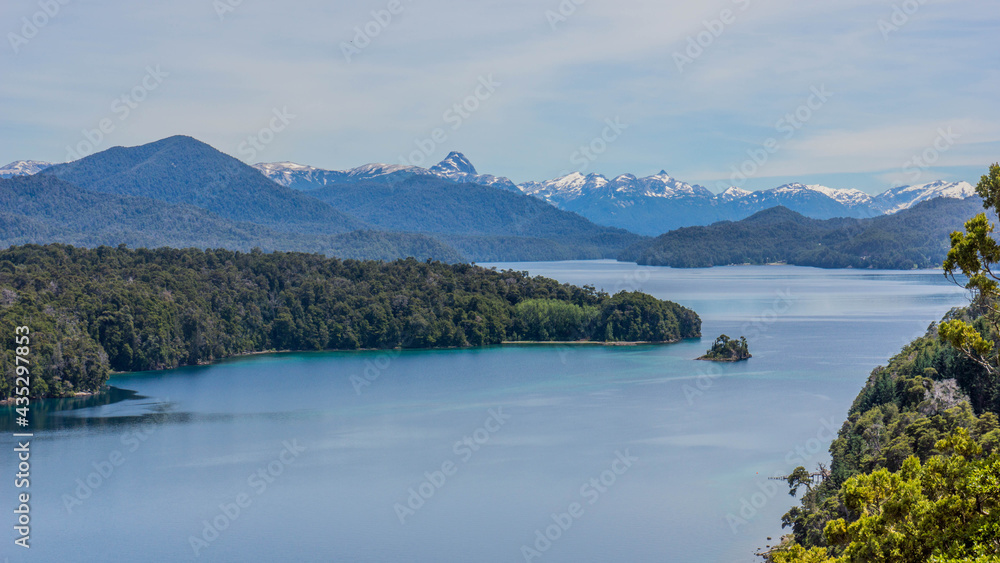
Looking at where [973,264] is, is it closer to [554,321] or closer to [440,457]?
[440,457]

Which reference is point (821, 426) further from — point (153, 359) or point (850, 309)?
point (850, 309)

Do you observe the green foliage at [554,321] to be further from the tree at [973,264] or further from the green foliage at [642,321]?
the tree at [973,264]

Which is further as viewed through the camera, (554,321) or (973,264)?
(554,321)

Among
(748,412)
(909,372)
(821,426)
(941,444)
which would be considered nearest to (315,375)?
(748,412)

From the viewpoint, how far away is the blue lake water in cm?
2648

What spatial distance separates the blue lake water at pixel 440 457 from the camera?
26.5 metres

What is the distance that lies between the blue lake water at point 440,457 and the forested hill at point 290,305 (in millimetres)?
3949

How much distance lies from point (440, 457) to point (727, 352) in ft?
101

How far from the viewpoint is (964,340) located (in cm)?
1069

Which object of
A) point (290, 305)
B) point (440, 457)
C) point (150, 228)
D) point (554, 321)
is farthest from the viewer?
point (150, 228)

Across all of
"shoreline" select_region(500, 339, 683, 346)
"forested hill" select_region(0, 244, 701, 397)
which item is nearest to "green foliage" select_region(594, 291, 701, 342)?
"forested hill" select_region(0, 244, 701, 397)

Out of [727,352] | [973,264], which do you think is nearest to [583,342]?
[727,352]

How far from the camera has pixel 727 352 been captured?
61281 millimetres

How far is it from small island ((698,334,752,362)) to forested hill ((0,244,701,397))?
1031cm
